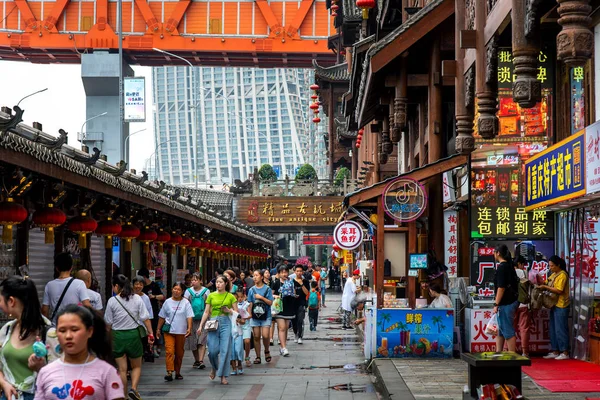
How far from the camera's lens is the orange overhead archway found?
5306 cm

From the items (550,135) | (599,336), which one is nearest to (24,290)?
(599,336)

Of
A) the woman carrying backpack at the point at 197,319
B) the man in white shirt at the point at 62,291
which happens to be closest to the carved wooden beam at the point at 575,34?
the man in white shirt at the point at 62,291

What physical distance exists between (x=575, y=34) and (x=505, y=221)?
28.9 ft

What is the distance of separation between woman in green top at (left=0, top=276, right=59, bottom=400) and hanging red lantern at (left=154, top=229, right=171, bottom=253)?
17.1 m

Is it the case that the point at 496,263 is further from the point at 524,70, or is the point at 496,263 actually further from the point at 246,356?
the point at 524,70

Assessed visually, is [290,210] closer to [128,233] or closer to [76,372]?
[128,233]

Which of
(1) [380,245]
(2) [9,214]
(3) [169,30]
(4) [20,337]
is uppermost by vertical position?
(3) [169,30]

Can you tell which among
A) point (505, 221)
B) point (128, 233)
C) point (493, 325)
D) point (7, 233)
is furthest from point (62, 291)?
point (128, 233)

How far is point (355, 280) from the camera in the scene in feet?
93.1

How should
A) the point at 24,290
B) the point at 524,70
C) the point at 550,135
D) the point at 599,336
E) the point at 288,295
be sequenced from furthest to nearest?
1. the point at 288,295
2. the point at 550,135
3. the point at 599,336
4. the point at 524,70
5. the point at 24,290

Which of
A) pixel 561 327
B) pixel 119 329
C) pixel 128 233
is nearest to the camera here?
pixel 119 329

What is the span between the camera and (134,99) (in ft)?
128

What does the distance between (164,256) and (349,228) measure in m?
8.07

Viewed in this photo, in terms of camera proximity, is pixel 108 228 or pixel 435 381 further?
pixel 108 228
